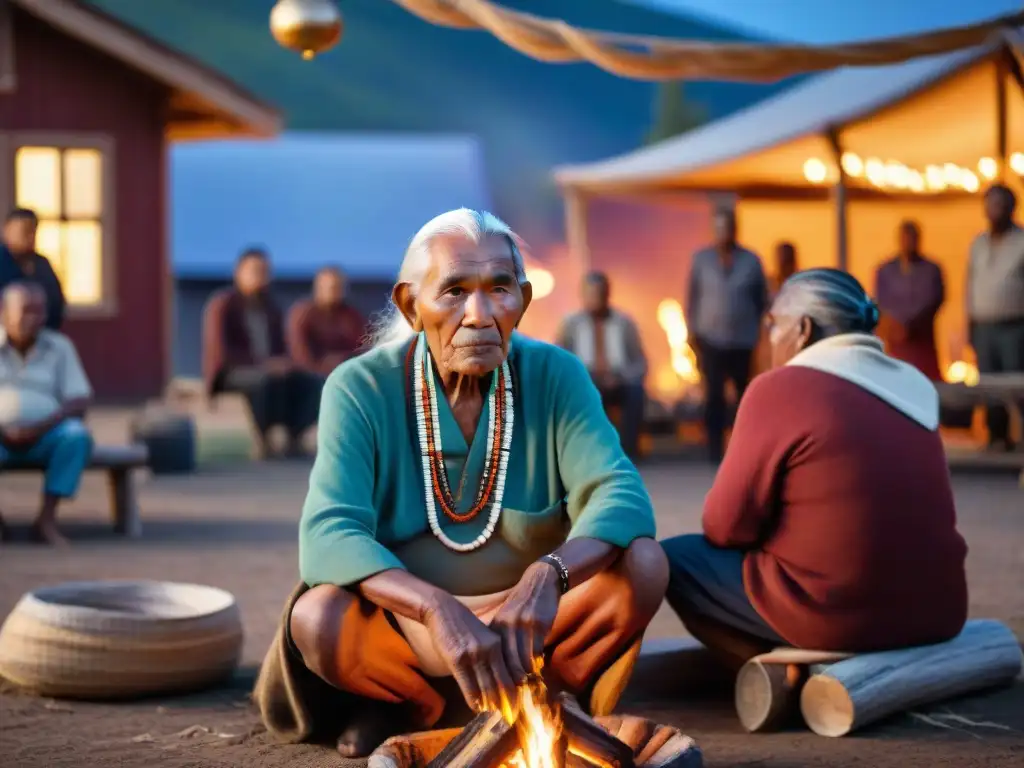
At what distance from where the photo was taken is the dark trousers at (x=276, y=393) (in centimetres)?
1309

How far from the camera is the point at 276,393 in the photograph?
1313 centimetres

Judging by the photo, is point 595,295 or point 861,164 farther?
point 861,164

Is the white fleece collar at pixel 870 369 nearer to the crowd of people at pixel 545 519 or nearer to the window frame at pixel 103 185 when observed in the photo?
the crowd of people at pixel 545 519

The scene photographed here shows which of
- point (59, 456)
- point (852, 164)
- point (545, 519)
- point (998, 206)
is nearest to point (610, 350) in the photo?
point (998, 206)

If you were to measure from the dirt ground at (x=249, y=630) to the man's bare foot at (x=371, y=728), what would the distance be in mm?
68

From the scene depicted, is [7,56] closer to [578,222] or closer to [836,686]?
[578,222]

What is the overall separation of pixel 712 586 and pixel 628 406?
808 centimetres

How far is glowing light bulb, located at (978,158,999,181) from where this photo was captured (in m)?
14.2

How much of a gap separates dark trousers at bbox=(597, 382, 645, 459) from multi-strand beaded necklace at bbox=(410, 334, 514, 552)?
847 cm

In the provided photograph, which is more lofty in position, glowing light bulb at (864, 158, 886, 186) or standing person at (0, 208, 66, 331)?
glowing light bulb at (864, 158, 886, 186)

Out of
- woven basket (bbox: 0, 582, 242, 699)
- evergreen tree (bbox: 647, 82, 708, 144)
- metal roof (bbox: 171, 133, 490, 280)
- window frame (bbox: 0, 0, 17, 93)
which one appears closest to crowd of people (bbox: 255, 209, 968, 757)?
woven basket (bbox: 0, 582, 242, 699)

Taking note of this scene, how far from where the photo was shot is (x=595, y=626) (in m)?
4.04

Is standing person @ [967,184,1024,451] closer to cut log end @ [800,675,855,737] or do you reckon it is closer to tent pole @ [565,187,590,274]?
tent pole @ [565,187,590,274]

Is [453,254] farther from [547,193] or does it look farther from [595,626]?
[547,193]
